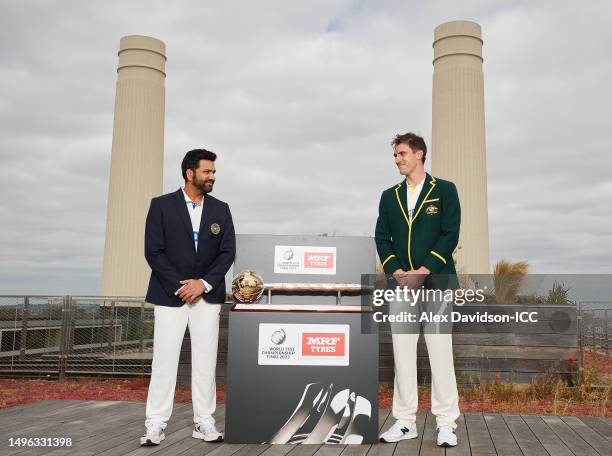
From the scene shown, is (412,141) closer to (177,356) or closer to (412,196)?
(412,196)

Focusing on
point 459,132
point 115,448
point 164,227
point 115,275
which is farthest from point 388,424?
point 115,275

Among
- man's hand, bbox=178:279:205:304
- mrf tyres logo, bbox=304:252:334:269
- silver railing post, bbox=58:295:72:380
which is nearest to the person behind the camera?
man's hand, bbox=178:279:205:304

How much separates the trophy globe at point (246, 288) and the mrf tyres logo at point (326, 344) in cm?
52

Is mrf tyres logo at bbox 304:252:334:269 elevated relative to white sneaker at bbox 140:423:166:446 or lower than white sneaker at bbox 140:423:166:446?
elevated

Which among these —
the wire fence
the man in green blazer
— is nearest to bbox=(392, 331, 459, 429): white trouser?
the man in green blazer

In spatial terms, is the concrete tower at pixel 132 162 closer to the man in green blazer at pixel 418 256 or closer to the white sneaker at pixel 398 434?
the man in green blazer at pixel 418 256

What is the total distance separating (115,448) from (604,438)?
356 cm

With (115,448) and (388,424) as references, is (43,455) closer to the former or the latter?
(115,448)

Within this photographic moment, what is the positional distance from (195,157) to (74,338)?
637 cm

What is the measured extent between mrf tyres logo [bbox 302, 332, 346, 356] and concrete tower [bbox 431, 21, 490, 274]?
42.4ft

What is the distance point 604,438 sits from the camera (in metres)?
4.16

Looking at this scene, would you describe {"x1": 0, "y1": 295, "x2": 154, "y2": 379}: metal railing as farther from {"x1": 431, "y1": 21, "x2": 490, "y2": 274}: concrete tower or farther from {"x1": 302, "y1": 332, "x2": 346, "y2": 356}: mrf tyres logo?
{"x1": 431, "y1": 21, "x2": 490, "y2": 274}: concrete tower

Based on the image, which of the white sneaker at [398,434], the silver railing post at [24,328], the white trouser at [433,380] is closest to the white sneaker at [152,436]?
the white sneaker at [398,434]

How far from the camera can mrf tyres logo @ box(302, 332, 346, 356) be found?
3.88m
